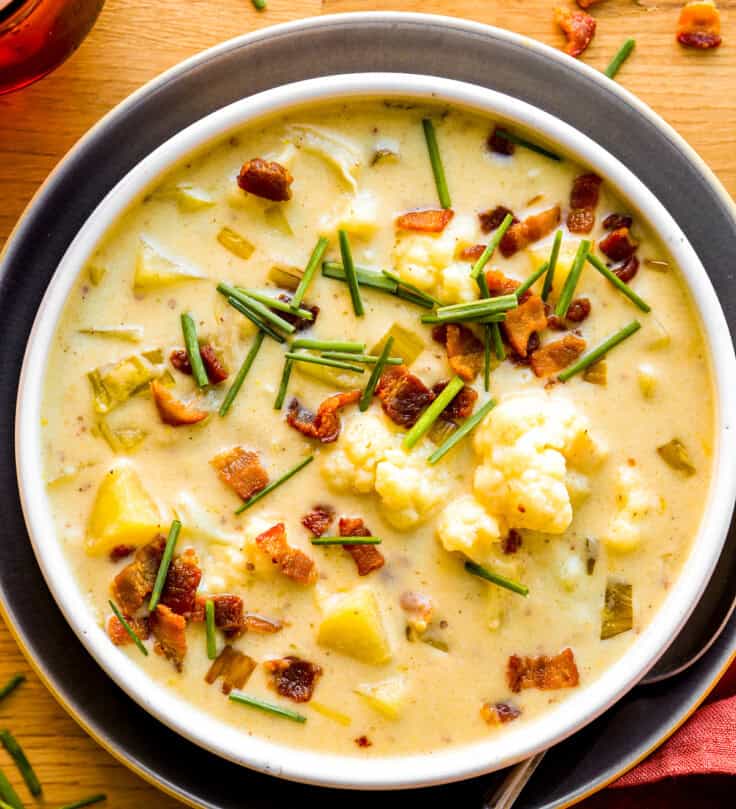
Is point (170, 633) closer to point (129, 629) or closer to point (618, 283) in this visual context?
point (129, 629)

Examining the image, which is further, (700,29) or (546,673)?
(700,29)

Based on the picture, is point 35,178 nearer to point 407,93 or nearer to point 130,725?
point 407,93

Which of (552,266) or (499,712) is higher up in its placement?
(552,266)

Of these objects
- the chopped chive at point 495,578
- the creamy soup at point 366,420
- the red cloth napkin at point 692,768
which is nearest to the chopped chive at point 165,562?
the creamy soup at point 366,420

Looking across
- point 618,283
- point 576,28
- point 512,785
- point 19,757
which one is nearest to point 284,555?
point 512,785

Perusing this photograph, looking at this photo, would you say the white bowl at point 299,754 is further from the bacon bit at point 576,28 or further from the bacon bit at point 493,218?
the bacon bit at point 576,28
